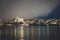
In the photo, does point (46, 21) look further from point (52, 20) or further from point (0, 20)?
point (0, 20)

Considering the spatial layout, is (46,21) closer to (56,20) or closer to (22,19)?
(56,20)

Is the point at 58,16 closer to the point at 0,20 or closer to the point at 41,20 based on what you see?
the point at 41,20

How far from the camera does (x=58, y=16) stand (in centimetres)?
1294

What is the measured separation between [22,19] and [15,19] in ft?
2.11

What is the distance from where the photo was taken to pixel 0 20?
13.2 m

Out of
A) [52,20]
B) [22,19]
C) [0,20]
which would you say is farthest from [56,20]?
[0,20]

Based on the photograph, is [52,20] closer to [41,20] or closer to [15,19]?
[41,20]

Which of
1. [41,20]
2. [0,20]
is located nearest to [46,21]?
[41,20]

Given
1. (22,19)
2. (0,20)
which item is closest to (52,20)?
(22,19)

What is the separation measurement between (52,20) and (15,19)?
247 centimetres

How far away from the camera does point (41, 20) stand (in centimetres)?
1353

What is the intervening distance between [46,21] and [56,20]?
69 centimetres

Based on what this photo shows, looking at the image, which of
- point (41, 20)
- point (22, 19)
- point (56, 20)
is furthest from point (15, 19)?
point (56, 20)

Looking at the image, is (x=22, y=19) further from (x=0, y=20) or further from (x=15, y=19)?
(x=0, y=20)
